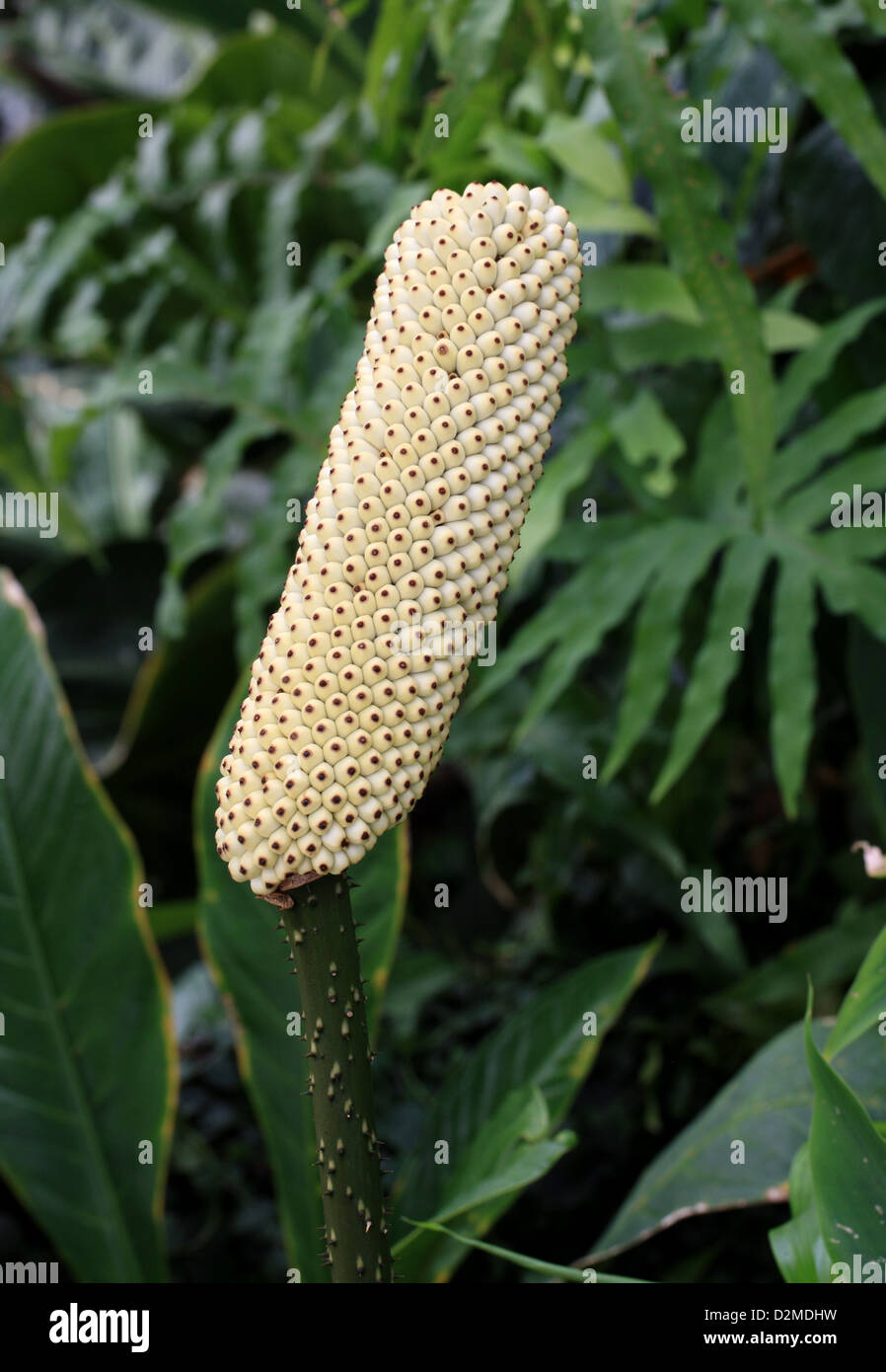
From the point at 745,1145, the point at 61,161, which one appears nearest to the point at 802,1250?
the point at 745,1145

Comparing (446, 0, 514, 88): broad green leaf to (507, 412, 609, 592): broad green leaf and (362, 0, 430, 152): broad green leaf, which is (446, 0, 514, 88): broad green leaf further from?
(507, 412, 609, 592): broad green leaf

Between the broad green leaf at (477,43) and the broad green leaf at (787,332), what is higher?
the broad green leaf at (477,43)

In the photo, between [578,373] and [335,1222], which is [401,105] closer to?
[578,373]

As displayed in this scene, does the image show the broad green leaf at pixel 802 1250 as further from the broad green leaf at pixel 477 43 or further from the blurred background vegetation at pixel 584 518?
the broad green leaf at pixel 477 43

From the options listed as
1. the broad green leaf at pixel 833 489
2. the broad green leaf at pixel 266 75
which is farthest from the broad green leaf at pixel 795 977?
the broad green leaf at pixel 266 75

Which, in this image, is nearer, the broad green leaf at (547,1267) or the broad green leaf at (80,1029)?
the broad green leaf at (547,1267)

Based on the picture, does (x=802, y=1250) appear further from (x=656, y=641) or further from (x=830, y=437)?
(x=830, y=437)

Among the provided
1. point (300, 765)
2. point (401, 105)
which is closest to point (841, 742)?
point (401, 105)
